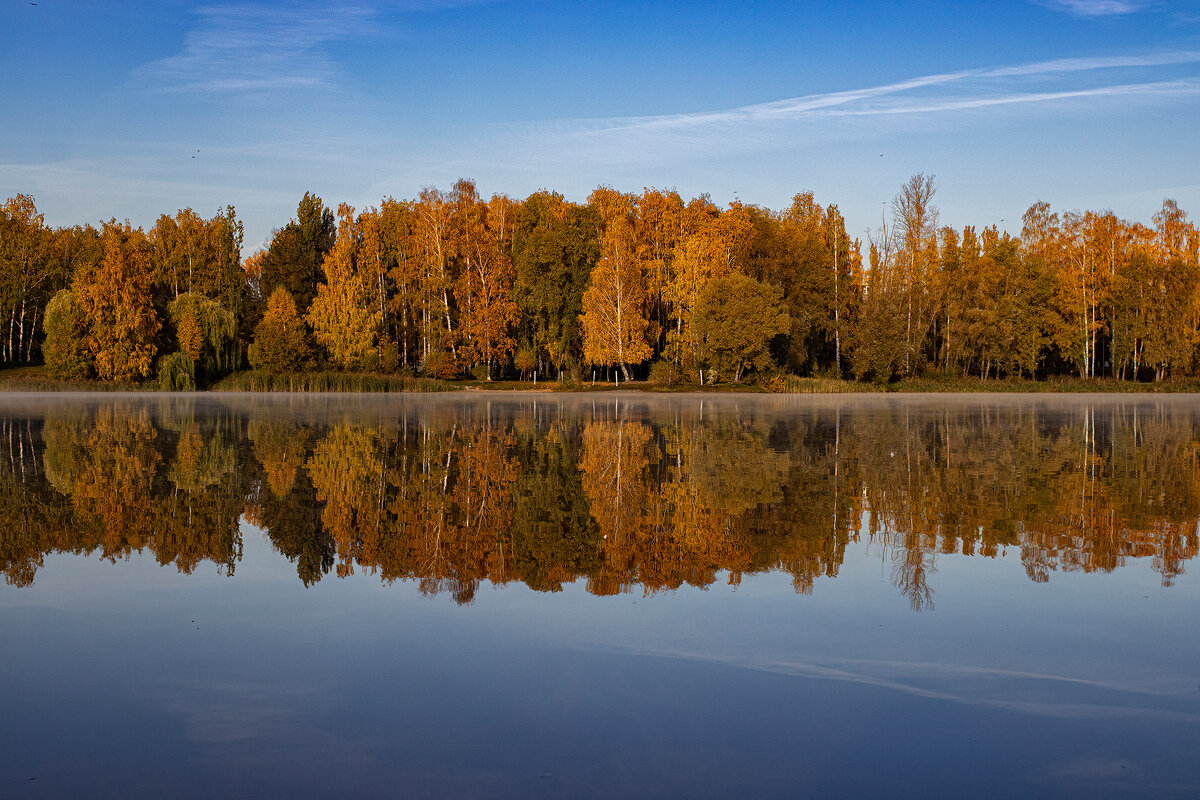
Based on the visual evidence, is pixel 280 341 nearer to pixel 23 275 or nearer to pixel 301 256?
pixel 301 256

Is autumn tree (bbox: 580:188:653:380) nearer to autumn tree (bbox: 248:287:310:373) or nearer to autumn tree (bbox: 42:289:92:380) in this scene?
autumn tree (bbox: 248:287:310:373)

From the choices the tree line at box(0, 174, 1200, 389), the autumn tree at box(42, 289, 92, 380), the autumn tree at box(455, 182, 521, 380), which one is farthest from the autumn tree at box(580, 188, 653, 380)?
the autumn tree at box(42, 289, 92, 380)

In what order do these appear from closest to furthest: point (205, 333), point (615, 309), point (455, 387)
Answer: point (205, 333)
point (615, 309)
point (455, 387)

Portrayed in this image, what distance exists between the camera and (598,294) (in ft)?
197

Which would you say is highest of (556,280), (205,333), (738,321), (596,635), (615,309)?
(556,280)

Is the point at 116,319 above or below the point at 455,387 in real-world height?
above

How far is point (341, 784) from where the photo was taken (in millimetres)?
4141

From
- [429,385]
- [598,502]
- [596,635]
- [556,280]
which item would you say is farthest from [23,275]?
[596,635]

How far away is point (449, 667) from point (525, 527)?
4.43 metres

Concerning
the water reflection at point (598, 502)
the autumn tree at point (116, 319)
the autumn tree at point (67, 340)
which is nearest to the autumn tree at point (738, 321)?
the autumn tree at point (116, 319)

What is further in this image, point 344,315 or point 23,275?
point 23,275

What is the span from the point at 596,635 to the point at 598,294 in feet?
178

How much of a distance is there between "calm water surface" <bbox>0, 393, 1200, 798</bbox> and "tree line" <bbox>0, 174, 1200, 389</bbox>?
149ft

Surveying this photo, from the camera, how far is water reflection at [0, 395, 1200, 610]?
855 centimetres
